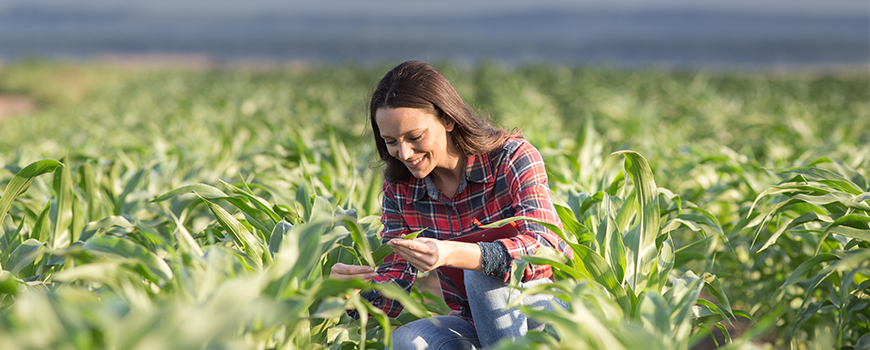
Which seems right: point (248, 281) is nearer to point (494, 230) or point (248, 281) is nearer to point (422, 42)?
point (494, 230)

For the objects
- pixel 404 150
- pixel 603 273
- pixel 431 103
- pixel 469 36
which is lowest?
pixel 469 36

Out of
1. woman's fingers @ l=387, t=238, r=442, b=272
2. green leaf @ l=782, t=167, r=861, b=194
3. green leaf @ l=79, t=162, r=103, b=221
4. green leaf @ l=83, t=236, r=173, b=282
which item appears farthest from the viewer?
green leaf @ l=79, t=162, r=103, b=221

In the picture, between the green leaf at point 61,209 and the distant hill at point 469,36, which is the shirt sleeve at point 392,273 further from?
the distant hill at point 469,36

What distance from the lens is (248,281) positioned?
95 cm

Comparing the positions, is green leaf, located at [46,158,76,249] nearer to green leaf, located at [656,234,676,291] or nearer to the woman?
the woman

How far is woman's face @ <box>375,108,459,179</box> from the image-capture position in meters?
1.54

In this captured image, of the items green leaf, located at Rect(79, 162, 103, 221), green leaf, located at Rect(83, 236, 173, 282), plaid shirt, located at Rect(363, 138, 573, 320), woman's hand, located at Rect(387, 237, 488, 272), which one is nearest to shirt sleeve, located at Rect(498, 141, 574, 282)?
plaid shirt, located at Rect(363, 138, 573, 320)

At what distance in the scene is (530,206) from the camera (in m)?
1.57

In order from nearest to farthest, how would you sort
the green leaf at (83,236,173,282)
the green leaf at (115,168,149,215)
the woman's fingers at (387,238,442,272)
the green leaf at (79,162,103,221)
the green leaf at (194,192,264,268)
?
the green leaf at (83,236,173,282) → the woman's fingers at (387,238,442,272) → the green leaf at (194,192,264,268) → the green leaf at (79,162,103,221) → the green leaf at (115,168,149,215)

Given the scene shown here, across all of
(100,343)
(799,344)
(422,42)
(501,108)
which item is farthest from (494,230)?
(422,42)

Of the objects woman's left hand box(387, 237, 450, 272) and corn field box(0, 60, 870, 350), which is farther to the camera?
woman's left hand box(387, 237, 450, 272)

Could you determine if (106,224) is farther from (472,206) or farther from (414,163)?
(472,206)

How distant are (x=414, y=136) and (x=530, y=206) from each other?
0.36 metres

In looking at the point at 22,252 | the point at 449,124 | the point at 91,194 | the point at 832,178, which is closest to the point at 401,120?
the point at 449,124
